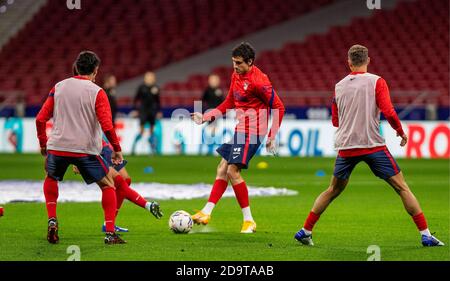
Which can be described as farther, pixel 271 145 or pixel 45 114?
pixel 271 145

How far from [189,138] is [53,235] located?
18875 millimetres

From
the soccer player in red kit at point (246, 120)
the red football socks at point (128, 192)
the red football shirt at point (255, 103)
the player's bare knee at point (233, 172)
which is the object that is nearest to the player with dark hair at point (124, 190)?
the red football socks at point (128, 192)

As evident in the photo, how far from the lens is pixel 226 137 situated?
2850cm

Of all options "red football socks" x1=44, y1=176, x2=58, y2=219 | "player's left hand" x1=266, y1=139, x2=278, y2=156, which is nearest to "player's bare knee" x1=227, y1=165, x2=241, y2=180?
"player's left hand" x1=266, y1=139, x2=278, y2=156

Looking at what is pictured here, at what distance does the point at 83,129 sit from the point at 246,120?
230cm

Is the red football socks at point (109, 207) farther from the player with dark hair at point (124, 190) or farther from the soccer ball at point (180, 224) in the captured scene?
the soccer ball at point (180, 224)

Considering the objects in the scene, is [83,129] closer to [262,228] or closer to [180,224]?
[180,224]

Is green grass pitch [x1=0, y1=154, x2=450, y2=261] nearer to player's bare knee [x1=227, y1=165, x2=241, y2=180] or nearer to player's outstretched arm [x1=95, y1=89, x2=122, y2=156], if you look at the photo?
player's bare knee [x1=227, y1=165, x2=241, y2=180]

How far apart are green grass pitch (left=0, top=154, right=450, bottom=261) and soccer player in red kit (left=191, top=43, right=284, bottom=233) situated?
47cm

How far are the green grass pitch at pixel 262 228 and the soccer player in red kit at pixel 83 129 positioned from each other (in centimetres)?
52

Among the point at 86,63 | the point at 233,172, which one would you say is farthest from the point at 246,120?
the point at 86,63

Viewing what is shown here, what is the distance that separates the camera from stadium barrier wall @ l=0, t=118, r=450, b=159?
2752 cm

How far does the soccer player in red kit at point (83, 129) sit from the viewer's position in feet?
34.6

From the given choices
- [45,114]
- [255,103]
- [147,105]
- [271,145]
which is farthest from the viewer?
[147,105]
